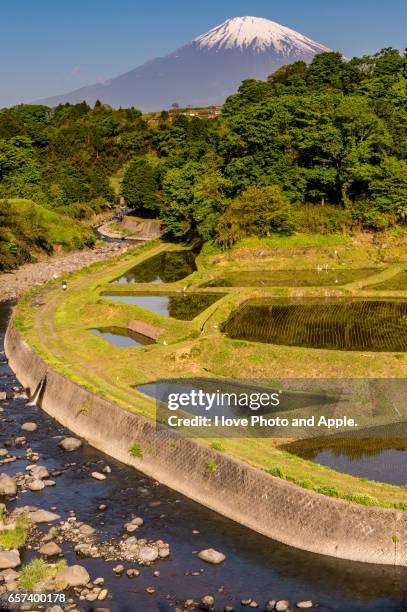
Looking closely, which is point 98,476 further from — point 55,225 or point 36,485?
point 55,225

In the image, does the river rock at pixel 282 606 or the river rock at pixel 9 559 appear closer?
the river rock at pixel 282 606

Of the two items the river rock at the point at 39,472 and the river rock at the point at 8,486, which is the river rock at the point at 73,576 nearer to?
the river rock at the point at 8,486

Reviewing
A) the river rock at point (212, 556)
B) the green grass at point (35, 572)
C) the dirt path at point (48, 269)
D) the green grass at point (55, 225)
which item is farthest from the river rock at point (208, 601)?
the green grass at point (55, 225)

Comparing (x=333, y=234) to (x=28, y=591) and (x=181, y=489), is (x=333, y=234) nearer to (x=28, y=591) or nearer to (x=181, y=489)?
(x=181, y=489)

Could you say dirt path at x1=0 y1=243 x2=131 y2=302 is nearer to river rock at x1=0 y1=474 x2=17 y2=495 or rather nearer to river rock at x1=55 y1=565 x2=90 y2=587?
river rock at x1=0 y1=474 x2=17 y2=495

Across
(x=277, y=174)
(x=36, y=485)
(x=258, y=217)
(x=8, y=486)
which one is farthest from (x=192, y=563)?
(x=277, y=174)
